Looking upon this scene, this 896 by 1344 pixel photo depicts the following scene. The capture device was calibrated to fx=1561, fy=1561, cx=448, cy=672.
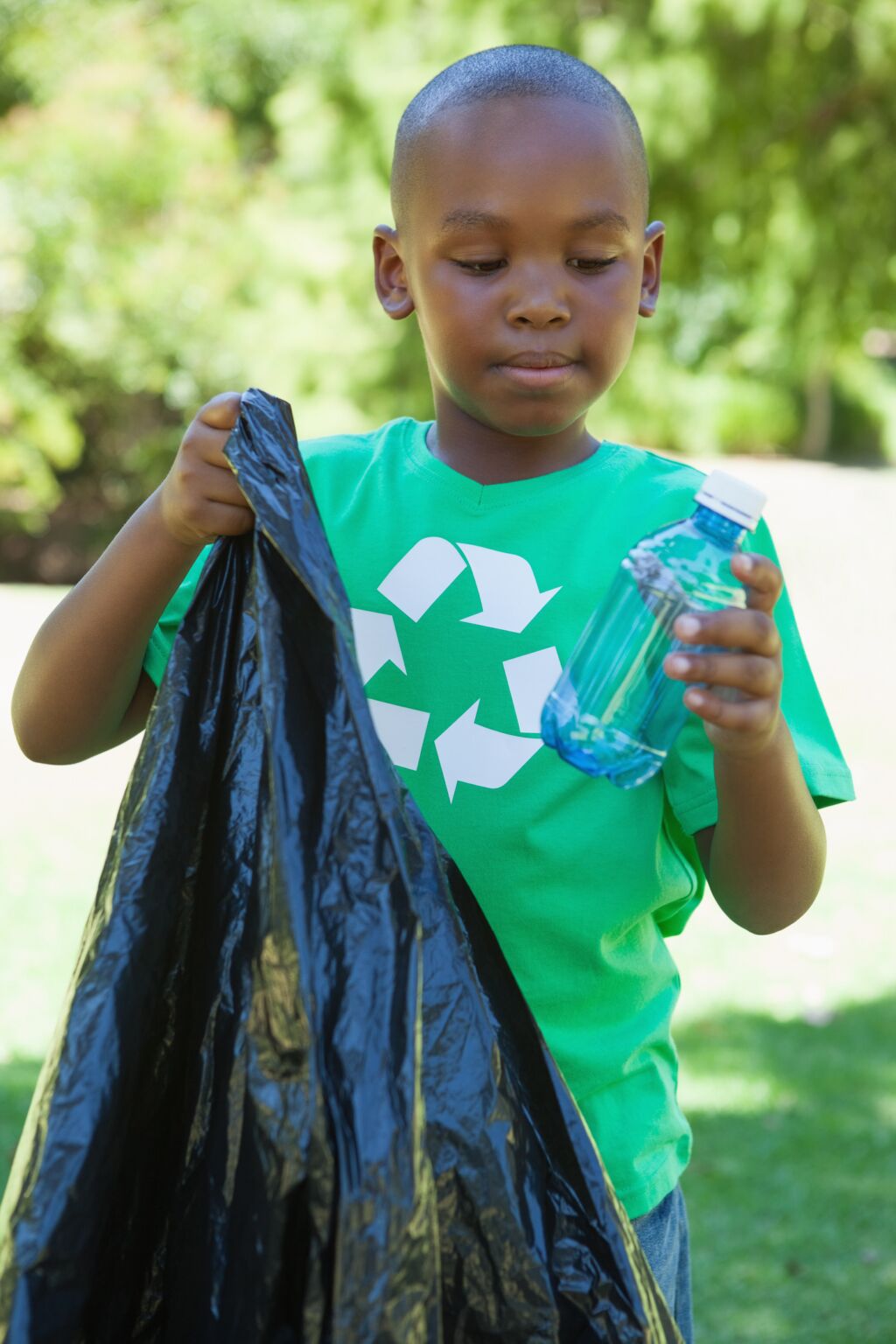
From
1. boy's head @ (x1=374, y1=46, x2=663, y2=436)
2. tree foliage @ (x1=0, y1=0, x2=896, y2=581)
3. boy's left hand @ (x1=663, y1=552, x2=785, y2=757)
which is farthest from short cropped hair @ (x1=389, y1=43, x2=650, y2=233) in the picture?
tree foliage @ (x1=0, y1=0, x2=896, y2=581)

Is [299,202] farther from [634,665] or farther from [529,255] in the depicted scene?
[634,665]

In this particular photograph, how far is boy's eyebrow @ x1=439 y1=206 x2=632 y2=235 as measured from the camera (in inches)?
57.5

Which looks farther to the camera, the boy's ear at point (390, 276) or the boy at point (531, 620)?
the boy's ear at point (390, 276)

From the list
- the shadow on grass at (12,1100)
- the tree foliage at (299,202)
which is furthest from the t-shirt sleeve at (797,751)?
the tree foliage at (299,202)

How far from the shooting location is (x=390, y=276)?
173 centimetres

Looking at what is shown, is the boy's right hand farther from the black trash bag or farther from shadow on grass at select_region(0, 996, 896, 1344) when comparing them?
shadow on grass at select_region(0, 996, 896, 1344)

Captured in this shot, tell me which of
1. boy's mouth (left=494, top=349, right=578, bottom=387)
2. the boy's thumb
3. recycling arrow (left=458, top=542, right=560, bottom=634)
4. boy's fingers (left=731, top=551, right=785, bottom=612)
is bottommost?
recycling arrow (left=458, top=542, right=560, bottom=634)

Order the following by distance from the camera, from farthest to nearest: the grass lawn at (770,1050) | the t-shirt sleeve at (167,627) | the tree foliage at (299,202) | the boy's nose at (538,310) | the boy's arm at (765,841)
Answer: the tree foliage at (299,202) < the grass lawn at (770,1050) < the t-shirt sleeve at (167,627) < the boy's nose at (538,310) < the boy's arm at (765,841)

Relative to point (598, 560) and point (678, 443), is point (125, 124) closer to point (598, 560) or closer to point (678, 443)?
point (678, 443)

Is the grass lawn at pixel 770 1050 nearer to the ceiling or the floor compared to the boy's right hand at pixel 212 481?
nearer to the floor

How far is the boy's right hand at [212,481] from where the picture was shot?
1.40m

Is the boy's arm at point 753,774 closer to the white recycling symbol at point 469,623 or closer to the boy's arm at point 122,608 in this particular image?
Answer: the white recycling symbol at point 469,623

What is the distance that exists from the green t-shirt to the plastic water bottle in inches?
3.2

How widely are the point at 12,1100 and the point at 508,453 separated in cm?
294
